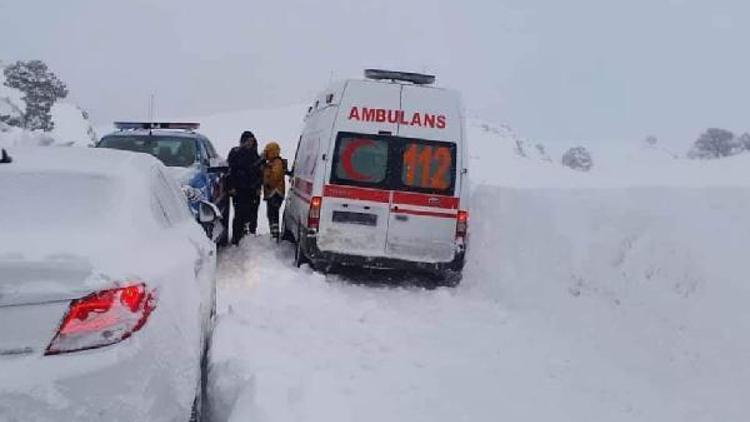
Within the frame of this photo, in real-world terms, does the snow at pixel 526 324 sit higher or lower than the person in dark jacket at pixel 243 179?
lower

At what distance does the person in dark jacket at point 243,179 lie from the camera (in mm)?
12812

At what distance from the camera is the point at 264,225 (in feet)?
59.7

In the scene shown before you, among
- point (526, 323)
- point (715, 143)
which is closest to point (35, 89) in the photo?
point (715, 143)

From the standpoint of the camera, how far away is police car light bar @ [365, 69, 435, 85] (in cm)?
1059

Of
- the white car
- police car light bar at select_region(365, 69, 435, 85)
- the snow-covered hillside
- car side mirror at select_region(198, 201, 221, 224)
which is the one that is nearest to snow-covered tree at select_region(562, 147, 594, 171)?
the snow-covered hillside

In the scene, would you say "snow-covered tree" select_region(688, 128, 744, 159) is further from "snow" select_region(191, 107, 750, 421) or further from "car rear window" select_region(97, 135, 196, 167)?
"car rear window" select_region(97, 135, 196, 167)

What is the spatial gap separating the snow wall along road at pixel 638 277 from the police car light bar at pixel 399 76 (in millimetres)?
2649

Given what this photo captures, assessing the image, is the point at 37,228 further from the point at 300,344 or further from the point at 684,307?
the point at 684,307

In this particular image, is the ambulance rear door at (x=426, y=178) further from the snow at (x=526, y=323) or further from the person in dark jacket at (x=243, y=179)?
the person in dark jacket at (x=243, y=179)

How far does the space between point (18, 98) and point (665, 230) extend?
2451 inches

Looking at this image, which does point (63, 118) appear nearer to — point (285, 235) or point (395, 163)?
point (285, 235)

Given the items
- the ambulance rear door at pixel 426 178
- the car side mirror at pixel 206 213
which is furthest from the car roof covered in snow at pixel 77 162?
the ambulance rear door at pixel 426 178

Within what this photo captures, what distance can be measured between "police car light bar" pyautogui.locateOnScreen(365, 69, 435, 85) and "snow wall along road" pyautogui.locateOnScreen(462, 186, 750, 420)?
8.69ft

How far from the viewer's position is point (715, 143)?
52.9m
